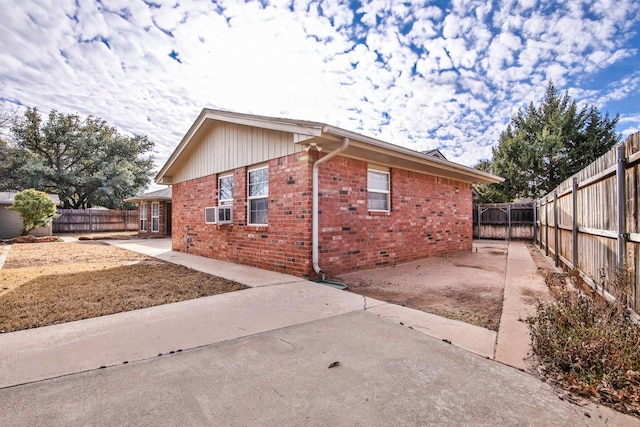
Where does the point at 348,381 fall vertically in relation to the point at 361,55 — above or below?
below

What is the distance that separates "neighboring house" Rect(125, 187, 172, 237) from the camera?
17.9m

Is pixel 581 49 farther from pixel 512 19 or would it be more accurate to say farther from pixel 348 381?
pixel 348 381

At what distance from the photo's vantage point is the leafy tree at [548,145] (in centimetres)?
2003

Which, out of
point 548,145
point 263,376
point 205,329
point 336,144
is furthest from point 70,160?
point 548,145

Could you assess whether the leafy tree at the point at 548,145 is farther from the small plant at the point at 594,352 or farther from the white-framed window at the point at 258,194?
the small plant at the point at 594,352

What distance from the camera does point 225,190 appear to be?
8680 millimetres

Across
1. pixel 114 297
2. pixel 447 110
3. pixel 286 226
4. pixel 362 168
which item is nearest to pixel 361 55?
pixel 362 168

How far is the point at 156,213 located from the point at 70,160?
13.2m

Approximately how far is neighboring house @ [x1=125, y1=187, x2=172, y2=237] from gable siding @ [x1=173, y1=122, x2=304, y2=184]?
28.4ft

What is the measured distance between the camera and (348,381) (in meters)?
2.30

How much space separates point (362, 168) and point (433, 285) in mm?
2930

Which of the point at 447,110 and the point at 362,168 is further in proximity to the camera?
the point at 447,110

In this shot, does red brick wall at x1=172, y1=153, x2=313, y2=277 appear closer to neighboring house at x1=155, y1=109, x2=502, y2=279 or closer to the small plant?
neighboring house at x1=155, y1=109, x2=502, y2=279

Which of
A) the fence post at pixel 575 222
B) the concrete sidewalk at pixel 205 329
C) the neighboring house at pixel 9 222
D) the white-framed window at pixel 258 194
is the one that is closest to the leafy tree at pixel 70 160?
the neighboring house at pixel 9 222
